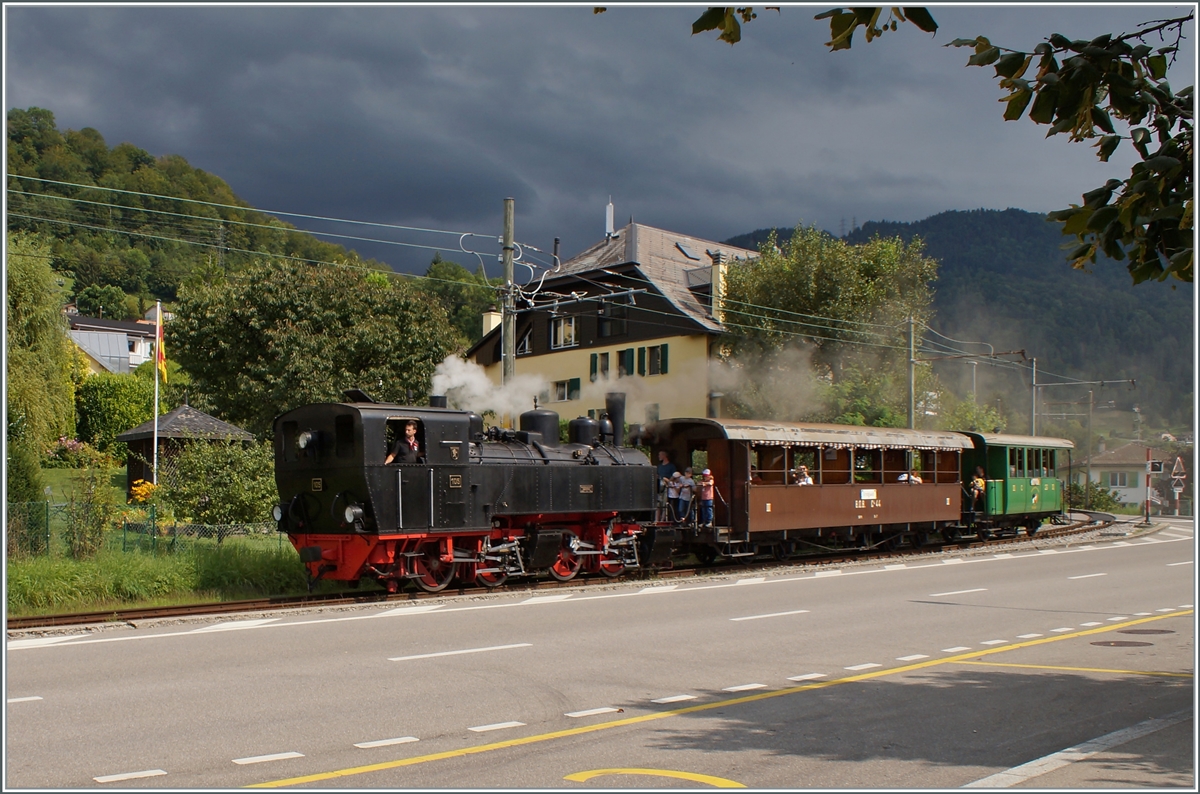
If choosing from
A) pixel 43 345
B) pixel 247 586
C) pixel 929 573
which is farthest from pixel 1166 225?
pixel 43 345

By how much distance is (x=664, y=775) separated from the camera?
6.22m

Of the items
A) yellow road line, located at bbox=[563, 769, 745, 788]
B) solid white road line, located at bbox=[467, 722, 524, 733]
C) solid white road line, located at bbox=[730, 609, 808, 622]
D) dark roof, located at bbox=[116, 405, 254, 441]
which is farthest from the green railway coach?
yellow road line, located at bbox=[563, 769, 745, 788]

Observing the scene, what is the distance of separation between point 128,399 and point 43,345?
29140 mm

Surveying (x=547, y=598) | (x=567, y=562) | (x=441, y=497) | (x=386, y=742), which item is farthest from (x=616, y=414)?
(x=386, y=742)

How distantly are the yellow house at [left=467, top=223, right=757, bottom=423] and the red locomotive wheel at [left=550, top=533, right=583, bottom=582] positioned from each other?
75.3ft

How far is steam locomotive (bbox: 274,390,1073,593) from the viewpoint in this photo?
15.4m

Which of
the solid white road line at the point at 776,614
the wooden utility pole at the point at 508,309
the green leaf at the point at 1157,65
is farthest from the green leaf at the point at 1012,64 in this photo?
the wooden utility pole at the point at 508,309

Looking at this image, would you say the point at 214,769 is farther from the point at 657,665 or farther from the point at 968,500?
the point at 968,500

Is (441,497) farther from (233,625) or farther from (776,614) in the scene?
(776,614)

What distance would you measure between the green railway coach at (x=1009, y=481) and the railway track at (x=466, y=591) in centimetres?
87

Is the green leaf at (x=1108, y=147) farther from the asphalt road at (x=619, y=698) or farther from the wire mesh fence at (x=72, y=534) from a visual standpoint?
the wire mesh fence at (x=72, y=534)

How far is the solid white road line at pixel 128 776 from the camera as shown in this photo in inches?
241

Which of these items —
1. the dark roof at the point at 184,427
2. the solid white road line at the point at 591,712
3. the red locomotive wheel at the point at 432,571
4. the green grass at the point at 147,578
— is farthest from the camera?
the dark roof at the point at 184,427

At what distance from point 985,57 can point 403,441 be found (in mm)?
11329
